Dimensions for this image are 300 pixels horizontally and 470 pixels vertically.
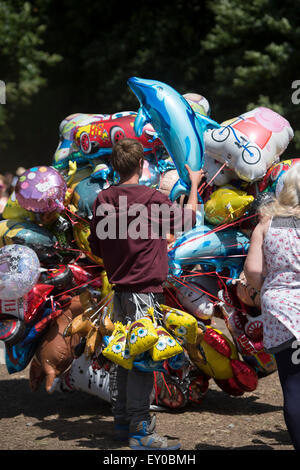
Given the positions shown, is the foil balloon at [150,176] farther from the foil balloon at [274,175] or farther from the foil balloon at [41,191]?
the foil balloon at [274,175]

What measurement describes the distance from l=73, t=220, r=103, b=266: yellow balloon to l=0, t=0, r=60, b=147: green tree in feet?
33.0

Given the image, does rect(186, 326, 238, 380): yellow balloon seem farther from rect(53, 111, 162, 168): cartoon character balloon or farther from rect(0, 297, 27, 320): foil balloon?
rect(53, 111, 162, 168): cartoon character balloon

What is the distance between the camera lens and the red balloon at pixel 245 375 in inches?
156

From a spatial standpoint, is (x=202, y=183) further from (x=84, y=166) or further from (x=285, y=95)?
(x=285, y=95)

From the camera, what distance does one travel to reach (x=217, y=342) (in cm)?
396

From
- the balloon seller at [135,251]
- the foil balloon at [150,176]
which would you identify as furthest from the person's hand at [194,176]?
the foil balloon at [150,176]

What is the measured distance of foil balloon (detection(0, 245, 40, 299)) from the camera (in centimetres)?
375

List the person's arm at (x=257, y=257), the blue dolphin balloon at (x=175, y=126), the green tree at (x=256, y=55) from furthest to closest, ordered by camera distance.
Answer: the green tree at (x=256, y=55), the blue dolphin balloon at (x=175, y=126), the person's arm at (x=257, y=257)

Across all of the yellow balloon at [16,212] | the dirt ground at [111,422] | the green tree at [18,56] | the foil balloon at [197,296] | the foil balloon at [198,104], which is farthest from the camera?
the green tree at [18,56]

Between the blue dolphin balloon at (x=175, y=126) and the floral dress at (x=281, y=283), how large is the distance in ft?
3.39

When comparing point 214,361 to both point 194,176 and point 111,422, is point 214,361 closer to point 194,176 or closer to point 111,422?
point 111,422

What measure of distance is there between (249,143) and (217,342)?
1.26 meters

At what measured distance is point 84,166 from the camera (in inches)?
175

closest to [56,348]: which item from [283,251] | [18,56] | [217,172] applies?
[217,172]
